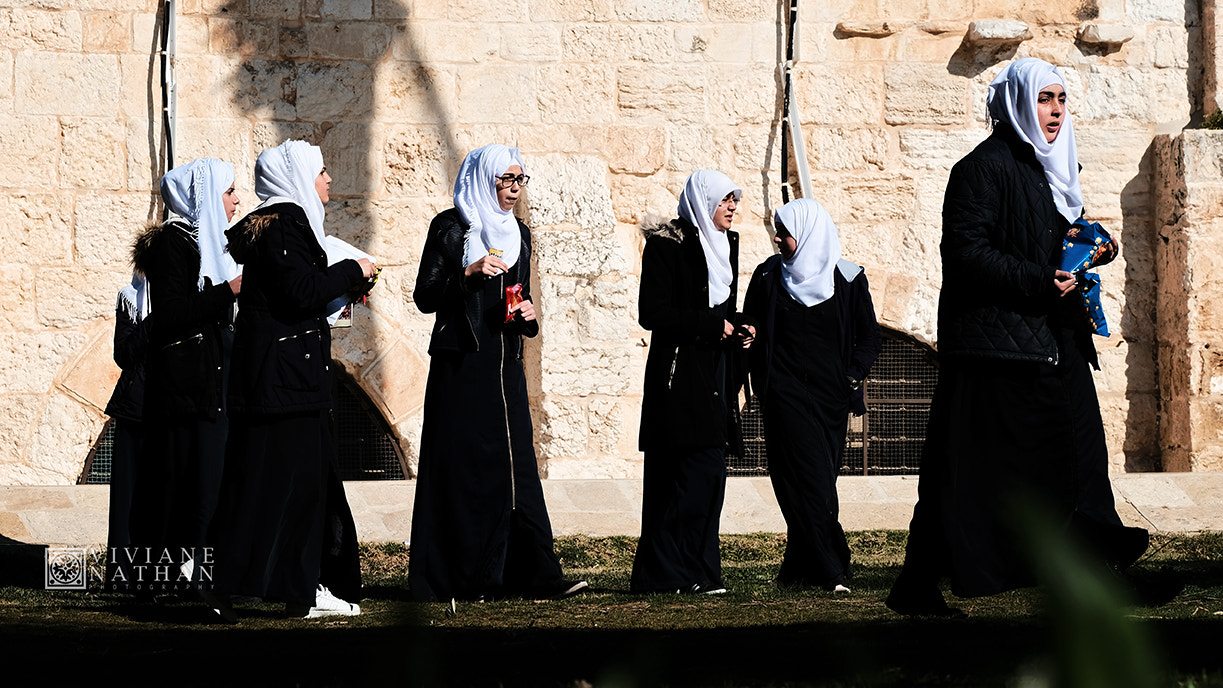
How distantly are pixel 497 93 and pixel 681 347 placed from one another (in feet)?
12.1

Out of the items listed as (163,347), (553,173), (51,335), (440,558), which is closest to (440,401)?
(440,558)

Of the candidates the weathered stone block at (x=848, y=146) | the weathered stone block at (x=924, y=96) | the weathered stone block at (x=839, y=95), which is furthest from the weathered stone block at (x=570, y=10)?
the weathered stone block at (x=924, y=96)

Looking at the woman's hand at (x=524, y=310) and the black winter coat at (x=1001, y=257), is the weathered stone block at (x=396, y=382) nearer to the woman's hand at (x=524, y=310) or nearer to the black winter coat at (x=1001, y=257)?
the woman's hand at (x=524, y=310)

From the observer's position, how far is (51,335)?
8219 millimetres

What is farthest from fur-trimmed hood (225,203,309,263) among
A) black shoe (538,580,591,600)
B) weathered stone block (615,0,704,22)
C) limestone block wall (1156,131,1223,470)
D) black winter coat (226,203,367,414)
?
limestone block wall (1156,131,1223,470)

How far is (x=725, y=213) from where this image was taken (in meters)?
5.51

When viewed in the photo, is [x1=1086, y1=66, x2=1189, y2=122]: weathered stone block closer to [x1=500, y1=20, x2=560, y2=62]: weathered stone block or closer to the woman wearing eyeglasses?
[x1=500, y1=20, x2=560, y2=62]: weathered stone block

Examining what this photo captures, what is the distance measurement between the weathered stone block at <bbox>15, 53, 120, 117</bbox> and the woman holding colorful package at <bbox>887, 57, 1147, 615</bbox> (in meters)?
6.04

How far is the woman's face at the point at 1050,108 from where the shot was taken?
394cm

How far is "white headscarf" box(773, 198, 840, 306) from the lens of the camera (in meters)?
5.77

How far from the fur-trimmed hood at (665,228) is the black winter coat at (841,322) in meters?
0.55

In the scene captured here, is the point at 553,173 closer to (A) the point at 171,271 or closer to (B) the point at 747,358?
(B) the point at 747,358

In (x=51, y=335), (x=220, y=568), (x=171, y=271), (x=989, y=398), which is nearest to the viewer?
(x=989, y=398)

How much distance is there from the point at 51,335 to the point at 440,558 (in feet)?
14.0
